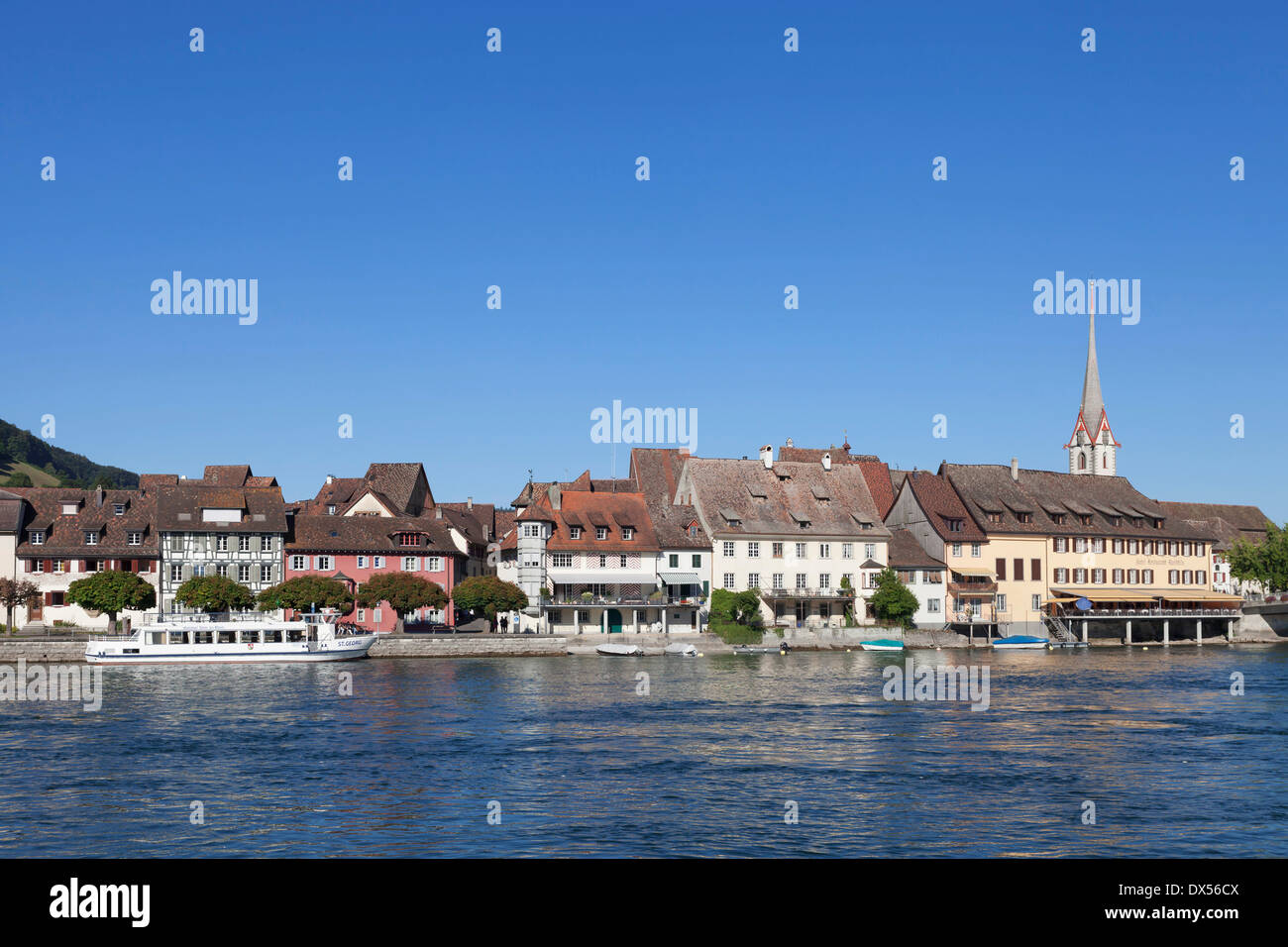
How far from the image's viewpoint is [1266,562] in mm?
116375

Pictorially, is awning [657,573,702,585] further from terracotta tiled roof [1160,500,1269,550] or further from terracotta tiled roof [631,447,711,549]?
terracotta tiled roof [1160,500,1269,550]

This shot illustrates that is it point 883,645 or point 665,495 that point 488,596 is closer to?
point 665,495

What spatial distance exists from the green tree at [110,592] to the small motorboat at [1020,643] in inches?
2477

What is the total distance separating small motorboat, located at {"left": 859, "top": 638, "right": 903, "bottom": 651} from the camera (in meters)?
91.1

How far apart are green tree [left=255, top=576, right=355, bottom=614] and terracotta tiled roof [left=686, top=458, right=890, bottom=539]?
2851cm

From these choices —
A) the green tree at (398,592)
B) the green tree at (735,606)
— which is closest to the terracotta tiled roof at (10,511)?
the green tree at (398,592)

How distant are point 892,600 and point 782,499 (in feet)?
39.1

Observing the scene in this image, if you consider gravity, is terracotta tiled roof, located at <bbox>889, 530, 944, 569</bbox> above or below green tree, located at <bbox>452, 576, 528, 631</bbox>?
above

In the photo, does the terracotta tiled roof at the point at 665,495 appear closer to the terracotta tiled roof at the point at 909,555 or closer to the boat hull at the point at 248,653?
the terracotta tiled roof at the point at 909,555

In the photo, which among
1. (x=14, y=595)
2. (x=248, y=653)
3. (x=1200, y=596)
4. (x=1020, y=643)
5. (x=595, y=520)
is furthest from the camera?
(x=1200, y=596)

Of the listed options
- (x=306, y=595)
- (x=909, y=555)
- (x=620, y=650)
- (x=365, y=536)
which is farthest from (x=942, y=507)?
(x=306, y=595)

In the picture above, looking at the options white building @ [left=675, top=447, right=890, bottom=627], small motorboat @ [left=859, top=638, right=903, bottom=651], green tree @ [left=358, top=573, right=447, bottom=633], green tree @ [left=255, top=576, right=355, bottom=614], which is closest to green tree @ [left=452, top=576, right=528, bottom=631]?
green tree @ [left=358, top=573, right=447, bottom=633]
